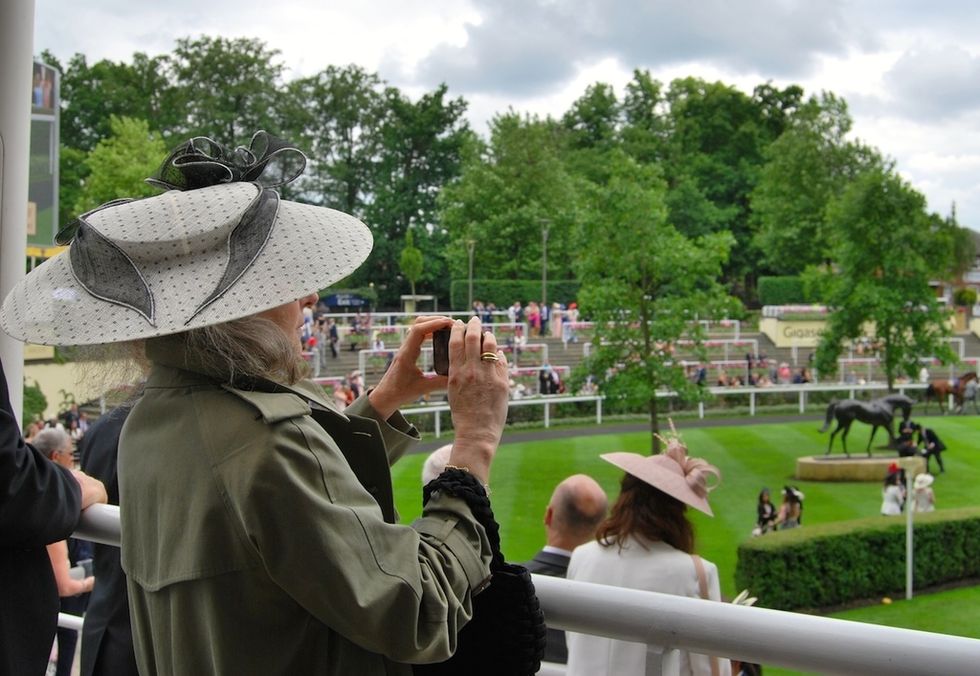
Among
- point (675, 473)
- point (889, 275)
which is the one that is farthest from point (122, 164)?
point (675, 473)

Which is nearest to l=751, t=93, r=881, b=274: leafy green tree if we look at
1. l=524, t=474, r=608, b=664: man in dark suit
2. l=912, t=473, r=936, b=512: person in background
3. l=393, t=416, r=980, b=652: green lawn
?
l=393, t=416, r=980, b=652: green lawn

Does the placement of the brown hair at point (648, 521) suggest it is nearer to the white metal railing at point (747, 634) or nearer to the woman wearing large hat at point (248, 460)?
the white metal railing at point (747, 634)

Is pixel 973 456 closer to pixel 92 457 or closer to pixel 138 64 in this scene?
pixel 92 457

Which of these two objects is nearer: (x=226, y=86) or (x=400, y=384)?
(x=400, y=384)

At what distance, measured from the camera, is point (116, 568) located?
7.53 feet

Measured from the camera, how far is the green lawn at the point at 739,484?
480 inches

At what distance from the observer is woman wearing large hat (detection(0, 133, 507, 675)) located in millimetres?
1218

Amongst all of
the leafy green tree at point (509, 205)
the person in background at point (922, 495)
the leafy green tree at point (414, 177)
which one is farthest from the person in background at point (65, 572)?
the leafy green tree at point (414, 177)

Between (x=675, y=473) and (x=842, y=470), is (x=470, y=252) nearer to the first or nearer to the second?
(x=842, y=470)

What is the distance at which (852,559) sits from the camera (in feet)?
39.3

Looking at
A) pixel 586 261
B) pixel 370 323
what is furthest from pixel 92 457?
pixel 370 323

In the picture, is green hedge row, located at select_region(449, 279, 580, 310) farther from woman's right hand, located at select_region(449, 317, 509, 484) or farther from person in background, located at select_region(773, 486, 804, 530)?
woman's right hand, located at select_region(449, 317, 509, 484)

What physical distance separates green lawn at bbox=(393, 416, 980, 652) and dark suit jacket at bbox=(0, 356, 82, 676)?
33.1 feet

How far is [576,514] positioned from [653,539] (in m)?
0.53
